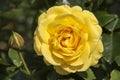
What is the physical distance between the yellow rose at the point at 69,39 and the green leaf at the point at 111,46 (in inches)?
4.4

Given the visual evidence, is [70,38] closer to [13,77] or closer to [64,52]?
[64,52]

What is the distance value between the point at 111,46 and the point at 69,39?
0.17 metres

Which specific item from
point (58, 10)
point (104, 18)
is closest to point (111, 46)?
point (104, 18)

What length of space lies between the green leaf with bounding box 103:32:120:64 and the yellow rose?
0.37ft

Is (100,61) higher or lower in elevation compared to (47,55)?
lower

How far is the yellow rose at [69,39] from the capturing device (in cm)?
110

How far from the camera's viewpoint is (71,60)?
1.10 m

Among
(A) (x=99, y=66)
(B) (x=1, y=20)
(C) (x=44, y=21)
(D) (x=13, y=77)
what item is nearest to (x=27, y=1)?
(B) (x=1, y=20)

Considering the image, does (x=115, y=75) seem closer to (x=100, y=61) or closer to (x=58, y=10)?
(x=100, y=61)

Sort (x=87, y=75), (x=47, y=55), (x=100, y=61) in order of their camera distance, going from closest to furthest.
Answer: (x=47, y=55), (x=87, y=75), (x=100, y=61)

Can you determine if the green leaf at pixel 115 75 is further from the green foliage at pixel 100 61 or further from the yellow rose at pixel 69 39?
the yellow rose at pixel 69 39

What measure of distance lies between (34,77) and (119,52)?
24cm

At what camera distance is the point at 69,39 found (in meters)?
1.11

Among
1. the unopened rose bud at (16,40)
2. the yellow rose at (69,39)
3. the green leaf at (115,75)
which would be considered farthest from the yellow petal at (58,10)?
the green leaf at (115,75)
